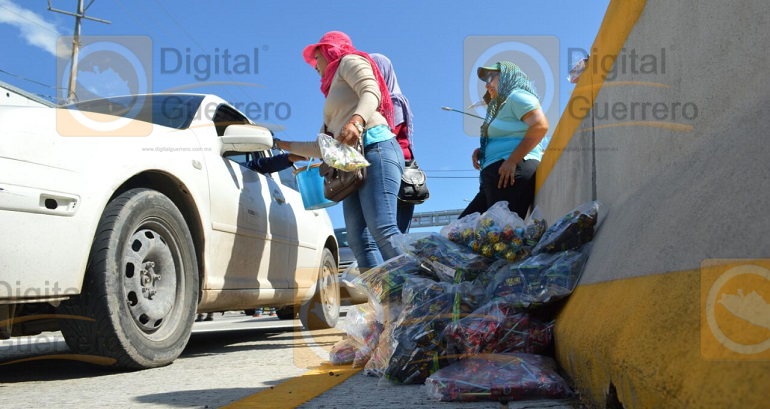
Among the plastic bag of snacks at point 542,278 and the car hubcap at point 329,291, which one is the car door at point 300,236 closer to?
the car hubcap at point 329,291

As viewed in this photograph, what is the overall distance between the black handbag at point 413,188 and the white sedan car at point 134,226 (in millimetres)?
947

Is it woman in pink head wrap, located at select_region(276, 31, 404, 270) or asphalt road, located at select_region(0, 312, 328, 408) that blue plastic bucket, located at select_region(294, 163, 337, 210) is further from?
asphalt road, located at select_region(0, 312, 328, 408)

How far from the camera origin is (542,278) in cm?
245

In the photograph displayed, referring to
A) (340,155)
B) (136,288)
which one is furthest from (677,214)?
(136,288)

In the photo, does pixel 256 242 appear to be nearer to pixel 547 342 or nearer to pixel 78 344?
pixel 78 344

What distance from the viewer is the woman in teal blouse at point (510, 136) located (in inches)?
144

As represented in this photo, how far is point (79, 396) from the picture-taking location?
8.00ft

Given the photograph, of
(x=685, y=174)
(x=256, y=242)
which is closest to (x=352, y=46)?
(x=256, y=242)

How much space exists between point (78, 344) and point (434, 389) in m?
1.73

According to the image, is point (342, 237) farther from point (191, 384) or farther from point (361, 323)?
point (191, 384)

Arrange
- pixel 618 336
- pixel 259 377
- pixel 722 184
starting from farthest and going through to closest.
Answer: pixel 259 377, pixel 618 336, pixel 722 184

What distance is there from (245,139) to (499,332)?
244 centimetres

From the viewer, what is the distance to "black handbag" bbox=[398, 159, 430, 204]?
4.21 meters

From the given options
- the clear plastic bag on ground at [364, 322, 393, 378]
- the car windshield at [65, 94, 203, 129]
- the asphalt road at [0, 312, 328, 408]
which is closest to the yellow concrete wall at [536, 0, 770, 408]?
the clear plastic bag on ground at [364, 322, 393, 378]
